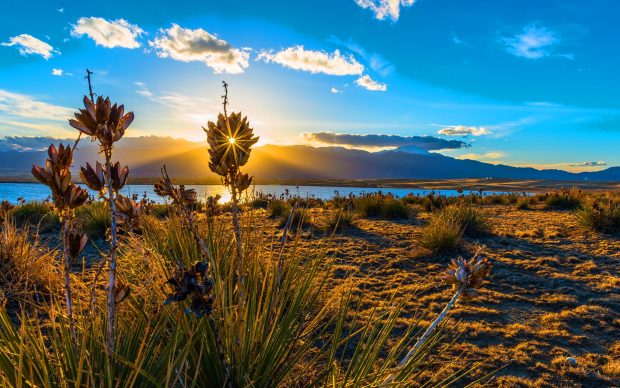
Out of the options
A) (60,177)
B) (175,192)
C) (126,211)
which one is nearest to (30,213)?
(126,211)

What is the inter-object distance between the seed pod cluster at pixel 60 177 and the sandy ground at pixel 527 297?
1.42m

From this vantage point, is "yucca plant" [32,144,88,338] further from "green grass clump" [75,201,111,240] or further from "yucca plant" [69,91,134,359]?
"green grass clump" [75,201,111,240]

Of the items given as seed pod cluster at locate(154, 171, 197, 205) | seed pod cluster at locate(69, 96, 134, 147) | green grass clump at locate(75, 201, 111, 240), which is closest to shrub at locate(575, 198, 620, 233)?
seed pod cluster at locate(154, 171, 197, 205)

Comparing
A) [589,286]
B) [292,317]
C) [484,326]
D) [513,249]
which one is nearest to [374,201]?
[513,249]

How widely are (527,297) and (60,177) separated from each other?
506 centimetres

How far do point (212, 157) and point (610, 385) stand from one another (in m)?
3.32

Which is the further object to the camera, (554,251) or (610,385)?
(554,251)

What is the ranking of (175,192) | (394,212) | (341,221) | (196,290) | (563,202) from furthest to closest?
(563,202), (394,212), (341,221), (175,192), (196,290)

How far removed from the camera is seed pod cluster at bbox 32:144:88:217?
1281 millimetres

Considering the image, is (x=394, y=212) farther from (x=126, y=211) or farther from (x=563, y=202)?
(x=126, y=211)

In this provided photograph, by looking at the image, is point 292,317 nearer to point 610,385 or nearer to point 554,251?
point 610,385

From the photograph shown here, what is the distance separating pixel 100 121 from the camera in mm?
1250

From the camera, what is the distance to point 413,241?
7.62 metres

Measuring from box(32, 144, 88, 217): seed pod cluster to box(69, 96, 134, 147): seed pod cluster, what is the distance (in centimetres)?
12
